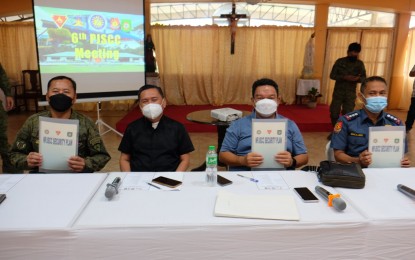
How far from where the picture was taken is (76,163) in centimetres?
179

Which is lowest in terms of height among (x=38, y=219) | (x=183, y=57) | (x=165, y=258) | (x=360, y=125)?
(x=165, y=258)

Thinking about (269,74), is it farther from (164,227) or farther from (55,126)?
(164,227)

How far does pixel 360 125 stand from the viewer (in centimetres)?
214

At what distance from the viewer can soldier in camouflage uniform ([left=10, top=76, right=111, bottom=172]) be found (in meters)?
1.93

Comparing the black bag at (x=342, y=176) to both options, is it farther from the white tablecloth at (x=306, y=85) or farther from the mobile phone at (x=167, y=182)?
the white tablecloth at (x=306, y=85)

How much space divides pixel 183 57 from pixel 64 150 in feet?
19.8

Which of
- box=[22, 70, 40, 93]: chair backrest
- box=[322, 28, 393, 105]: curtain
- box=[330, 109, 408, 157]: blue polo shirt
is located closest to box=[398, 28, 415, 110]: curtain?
box=[322, 28, 393, 105]: curtain

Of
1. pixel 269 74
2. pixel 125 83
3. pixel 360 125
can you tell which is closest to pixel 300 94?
pixel 269 74

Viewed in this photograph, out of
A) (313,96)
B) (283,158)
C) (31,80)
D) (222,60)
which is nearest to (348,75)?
(313,96)

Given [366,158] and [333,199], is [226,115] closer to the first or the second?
[366,158]

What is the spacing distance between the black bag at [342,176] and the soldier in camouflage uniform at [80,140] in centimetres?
132

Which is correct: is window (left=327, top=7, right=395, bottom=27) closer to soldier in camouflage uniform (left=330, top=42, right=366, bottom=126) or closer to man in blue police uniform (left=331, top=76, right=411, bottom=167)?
soldier in camouflage uniform (left=330, top=42, right=366, bottom=126)

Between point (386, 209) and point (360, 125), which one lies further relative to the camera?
point (360, 125)

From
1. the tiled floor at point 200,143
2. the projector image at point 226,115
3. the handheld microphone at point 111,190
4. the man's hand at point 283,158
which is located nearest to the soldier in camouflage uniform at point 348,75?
the tiled floor at point 200,143
